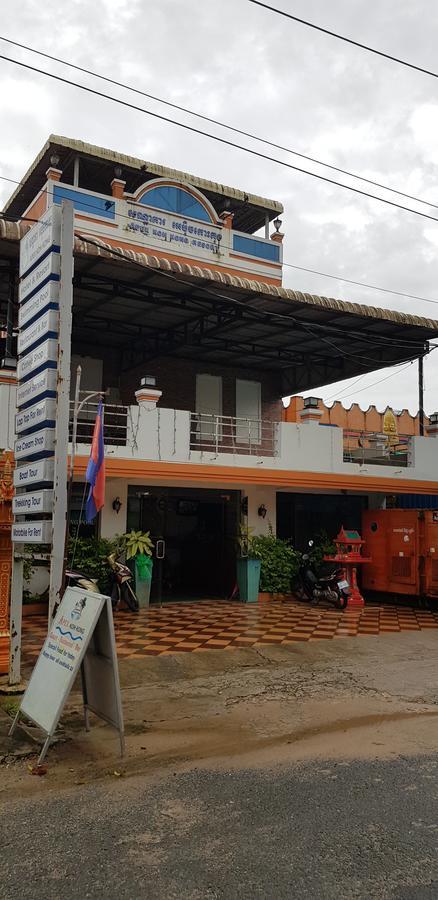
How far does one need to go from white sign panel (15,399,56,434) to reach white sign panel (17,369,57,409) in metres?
0.08

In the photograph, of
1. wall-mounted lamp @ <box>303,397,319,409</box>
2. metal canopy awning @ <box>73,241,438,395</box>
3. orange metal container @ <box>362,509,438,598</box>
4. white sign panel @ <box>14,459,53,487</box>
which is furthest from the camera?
wall-mounted lamp @ <box>303,397,319,409</box>

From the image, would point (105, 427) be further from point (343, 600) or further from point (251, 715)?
point (251, 715)

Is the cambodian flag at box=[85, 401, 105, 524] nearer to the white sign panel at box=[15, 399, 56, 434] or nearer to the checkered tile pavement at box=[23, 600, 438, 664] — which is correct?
the white sign panel at box=[15, 399, 56, 434]

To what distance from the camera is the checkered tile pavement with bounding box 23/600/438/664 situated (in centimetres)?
923

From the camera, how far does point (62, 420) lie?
6051mm

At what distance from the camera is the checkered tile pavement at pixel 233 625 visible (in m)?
9.23

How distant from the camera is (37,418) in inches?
251

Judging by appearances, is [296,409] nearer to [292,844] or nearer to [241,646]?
[241,646]

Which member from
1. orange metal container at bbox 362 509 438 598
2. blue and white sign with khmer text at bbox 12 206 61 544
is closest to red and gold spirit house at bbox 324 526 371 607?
orange metal container at bbox 362 509 438 598

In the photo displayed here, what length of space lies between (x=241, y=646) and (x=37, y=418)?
456 centimetres

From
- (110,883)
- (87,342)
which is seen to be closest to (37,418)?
(110,883)

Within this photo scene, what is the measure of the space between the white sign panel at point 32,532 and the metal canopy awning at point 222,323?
5271mm

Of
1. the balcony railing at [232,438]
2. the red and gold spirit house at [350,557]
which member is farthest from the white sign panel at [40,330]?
the red and gold spirit house at [350,557]

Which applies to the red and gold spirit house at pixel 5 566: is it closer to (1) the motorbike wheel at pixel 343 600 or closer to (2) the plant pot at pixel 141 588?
(2) the plant pot at pixel 141 588
